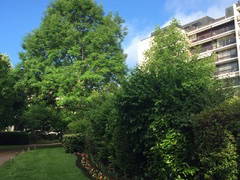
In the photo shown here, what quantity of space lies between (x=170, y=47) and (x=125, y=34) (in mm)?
4344

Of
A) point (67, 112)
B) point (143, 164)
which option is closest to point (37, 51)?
point (67, 112)

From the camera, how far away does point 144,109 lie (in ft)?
24.9

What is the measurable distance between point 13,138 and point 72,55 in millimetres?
18839

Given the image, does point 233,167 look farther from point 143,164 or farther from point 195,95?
point 143,164

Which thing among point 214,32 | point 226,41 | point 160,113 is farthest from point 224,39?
point 160,113

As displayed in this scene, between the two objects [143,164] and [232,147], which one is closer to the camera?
[232,147]

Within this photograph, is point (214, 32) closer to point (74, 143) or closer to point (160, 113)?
point (74, 143)

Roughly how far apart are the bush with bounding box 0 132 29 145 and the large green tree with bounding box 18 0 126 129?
44.1ft

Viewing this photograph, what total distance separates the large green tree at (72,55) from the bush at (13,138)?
1343cm

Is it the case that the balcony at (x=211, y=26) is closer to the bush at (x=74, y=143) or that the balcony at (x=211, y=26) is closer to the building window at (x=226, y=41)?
the building window at (x=226, y=41)

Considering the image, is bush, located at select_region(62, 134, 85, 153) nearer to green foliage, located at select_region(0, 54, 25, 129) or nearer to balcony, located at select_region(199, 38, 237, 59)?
green foliage, located at select_region(0, 54, 25, 129)

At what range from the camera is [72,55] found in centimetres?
2691

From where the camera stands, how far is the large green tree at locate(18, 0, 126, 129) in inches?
1011

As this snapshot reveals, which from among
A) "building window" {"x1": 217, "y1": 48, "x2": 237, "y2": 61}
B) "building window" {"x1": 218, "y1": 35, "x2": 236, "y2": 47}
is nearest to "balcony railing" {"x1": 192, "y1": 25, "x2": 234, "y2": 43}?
"building window" {"x1": 218, "y1": 35, "x2": 236, "y2": 47}
